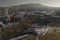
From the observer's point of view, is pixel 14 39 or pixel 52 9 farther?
pixel 52 9

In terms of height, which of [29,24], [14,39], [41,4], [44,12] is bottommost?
[14,39]

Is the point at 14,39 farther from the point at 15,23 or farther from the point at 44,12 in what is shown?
the point at 44,12

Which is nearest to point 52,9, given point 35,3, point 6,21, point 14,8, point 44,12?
point 44,12

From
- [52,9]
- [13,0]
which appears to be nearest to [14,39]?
[13,0]

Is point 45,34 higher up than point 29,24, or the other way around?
point 29,24

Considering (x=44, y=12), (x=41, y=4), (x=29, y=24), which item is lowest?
(x=29, y=24)

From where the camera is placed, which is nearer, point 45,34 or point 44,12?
point 45,34

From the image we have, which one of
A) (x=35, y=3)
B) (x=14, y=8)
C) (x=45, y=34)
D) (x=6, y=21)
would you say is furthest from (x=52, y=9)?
(x=6, y=21)

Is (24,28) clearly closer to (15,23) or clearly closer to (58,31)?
(15,23)

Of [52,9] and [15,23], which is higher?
[52,9]
